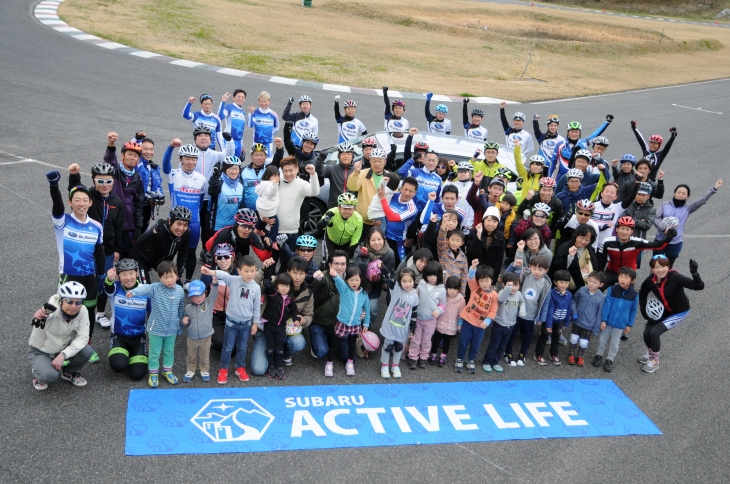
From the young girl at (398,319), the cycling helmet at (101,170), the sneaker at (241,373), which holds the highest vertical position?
the cycling helmet at (101,170)

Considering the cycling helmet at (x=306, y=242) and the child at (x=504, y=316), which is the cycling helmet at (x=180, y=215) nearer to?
the cycling helmet at (x=306, y=242)

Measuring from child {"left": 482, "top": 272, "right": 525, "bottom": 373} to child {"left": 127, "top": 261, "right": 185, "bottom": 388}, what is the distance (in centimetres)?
383

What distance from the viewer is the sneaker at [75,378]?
6837 millimetres

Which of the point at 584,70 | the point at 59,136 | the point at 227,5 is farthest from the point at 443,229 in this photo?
the point at 227,5

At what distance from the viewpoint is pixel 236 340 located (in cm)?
746

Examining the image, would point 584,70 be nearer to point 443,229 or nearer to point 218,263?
point 443,229

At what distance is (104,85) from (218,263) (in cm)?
1411

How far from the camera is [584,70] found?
31.7 m

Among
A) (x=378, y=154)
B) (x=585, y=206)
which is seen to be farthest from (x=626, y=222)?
(x=378, y=154)

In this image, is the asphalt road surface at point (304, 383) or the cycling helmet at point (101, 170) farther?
the cycling helmet at point (101, 170)

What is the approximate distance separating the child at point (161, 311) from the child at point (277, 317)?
991 mm

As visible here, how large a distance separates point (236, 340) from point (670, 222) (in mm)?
6665

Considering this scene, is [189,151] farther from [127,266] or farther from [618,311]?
[618,311]

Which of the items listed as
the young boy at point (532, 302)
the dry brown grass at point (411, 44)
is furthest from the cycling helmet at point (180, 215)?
the dry brown grass at point (411, 44)
